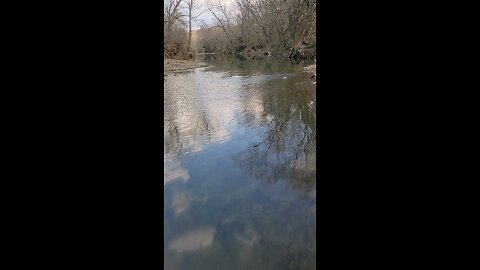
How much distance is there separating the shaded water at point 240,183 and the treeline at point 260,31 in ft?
13.4

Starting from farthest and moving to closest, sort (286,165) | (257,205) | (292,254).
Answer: (286,165) < (257,205) < (292,254)

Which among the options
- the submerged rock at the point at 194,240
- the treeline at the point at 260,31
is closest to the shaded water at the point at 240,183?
the submerged rock at the point at 194,240

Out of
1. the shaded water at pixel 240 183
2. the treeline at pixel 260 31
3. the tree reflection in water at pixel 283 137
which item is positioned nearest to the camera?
the shaded water at pixel 240 183

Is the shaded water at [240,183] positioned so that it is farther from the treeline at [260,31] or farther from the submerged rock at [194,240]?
the treeline at [260,31]

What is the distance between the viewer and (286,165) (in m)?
3.20

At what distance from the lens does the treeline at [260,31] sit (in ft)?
30.3

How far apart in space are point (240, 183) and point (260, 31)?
378 inches

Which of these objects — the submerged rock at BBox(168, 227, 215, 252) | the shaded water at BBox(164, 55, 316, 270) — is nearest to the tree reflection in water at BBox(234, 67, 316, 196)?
the shaded water at BBox(164, 55, 316, 270)
